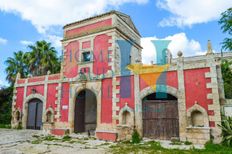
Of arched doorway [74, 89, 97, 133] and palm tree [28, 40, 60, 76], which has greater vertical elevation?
palm tree [28, 40, 60, 76]

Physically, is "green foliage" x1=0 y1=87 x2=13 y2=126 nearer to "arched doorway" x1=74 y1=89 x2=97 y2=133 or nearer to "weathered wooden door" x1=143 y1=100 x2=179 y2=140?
"arched doorway" x1=74 y1=89 x2=97 y2=133

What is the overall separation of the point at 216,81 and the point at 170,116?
2950 millimetres

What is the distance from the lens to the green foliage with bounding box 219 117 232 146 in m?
8.12

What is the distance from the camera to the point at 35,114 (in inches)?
616

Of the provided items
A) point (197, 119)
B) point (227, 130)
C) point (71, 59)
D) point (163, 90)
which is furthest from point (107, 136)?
point (71, 59)

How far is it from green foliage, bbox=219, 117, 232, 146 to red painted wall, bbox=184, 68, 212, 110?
1.02 m

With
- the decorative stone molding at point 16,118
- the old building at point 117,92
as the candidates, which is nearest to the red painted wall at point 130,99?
the old building at point 117,92

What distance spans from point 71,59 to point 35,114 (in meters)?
5.76

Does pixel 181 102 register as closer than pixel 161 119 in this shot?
Yes

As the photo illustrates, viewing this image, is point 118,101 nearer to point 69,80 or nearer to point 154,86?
point 154,86

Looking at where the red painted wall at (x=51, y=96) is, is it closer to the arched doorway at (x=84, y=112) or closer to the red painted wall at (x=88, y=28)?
the arched doorway at (x=84, y=112)

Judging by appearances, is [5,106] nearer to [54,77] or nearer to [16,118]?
[16,118]

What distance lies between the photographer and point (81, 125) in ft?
46.4

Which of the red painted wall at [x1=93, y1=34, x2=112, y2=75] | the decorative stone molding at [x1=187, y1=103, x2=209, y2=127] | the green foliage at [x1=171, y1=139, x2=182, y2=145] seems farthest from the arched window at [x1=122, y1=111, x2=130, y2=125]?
the decorative stone molding at [x1=187, y1=103, x2=209, y2=127]
